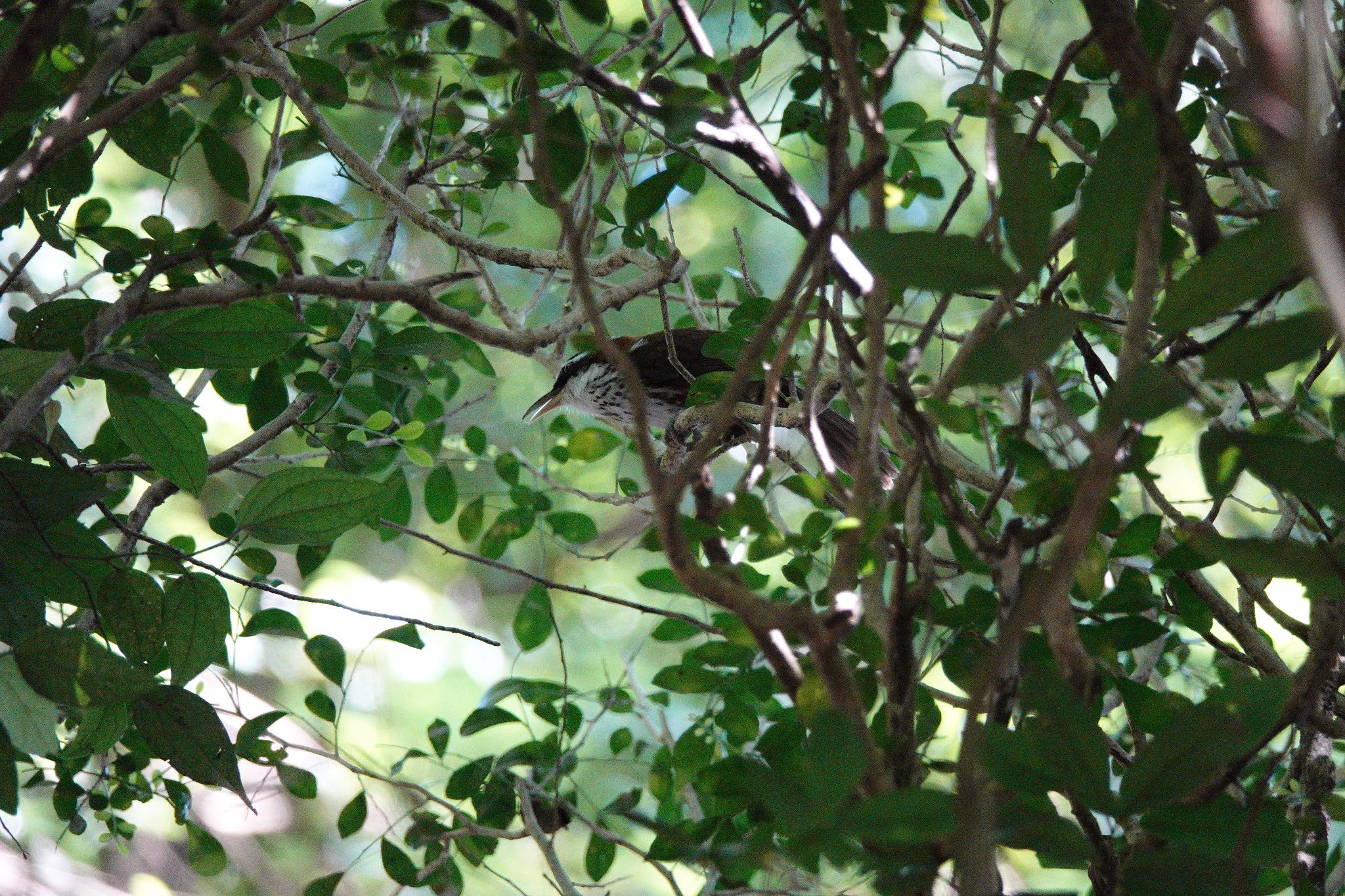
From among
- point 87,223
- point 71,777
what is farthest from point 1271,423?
point 71,777

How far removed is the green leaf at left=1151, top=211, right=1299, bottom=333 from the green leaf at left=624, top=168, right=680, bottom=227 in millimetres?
659

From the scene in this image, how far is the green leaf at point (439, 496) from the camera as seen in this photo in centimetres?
241

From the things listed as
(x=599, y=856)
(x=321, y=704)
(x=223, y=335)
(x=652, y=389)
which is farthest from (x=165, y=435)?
(x=652, y=389)

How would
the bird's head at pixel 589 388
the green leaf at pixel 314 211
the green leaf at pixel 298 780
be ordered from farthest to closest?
the bird's head at pixel 589 388, the green leaf at pixel 298 780, the green leaf at pixel 314 211

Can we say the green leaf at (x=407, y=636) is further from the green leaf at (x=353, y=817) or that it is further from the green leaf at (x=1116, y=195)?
the green leaf at (x=1116, y=195)

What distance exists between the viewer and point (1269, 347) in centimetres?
72

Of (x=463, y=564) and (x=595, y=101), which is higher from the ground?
(x=463, y=564)

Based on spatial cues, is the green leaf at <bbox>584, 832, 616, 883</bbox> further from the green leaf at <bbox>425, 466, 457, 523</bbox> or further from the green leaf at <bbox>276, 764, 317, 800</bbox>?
the green leaf at <bbox>425, 466, 457, 523</bbox>

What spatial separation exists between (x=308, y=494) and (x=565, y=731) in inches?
30.6

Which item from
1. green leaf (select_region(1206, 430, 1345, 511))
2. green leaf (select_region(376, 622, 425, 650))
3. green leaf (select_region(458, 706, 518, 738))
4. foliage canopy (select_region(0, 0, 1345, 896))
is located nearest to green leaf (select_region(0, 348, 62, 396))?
foliage canopy (select_region(0, 0, 1345, 896))

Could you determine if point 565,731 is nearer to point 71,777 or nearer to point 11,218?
point 71,777

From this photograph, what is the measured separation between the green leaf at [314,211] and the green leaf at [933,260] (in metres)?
0.96

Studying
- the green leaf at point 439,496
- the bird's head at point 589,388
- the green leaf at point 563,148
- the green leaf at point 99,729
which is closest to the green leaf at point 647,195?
the green leaf at point 563,148

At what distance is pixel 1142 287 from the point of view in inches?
32.9
